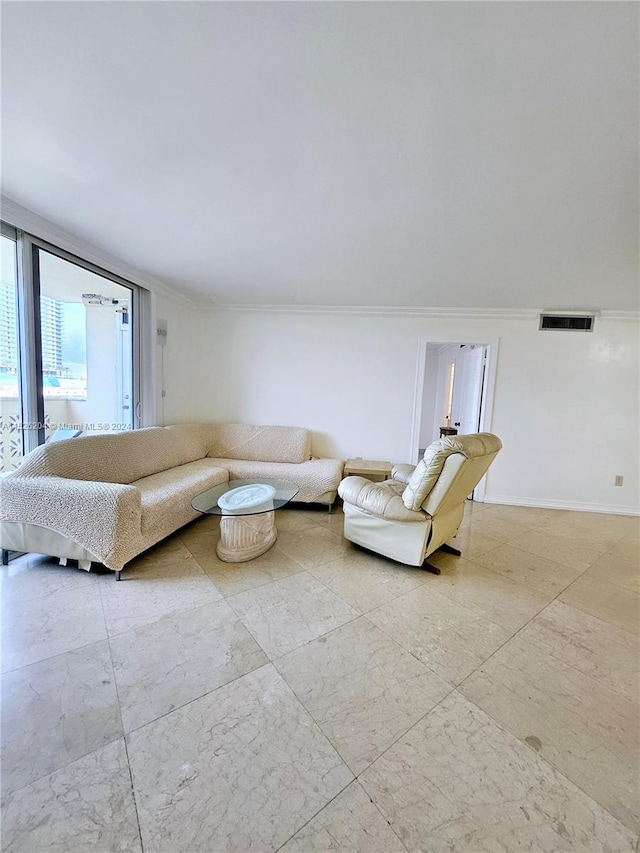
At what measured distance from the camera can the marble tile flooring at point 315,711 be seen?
2.96ft

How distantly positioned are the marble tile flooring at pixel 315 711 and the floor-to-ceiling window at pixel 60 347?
3.63 ft

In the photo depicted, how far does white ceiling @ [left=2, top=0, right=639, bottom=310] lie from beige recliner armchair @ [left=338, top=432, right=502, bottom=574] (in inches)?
55.0

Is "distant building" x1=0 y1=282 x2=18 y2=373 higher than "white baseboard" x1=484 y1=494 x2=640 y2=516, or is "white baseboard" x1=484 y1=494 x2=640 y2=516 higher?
"distant building" x1=0 y1=282 x2=18 y2=373

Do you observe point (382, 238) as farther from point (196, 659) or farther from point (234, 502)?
point (196, 659)

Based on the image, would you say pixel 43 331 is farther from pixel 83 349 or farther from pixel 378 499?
pixel 378 499

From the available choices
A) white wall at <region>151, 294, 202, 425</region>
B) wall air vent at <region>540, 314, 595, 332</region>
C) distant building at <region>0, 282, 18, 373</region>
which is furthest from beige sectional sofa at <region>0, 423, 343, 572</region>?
wall air vent at <region>540, 314, 595, 332</region>

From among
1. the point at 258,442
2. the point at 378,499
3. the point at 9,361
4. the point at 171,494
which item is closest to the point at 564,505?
the point at 378,499

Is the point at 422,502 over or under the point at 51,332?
under

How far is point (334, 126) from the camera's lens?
1290 mm

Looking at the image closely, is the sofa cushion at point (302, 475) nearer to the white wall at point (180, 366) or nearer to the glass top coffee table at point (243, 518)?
the glass top coffee table at point (243, 518)

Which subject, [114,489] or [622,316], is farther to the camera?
[622,316]

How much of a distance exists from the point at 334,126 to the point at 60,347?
265 centimetres

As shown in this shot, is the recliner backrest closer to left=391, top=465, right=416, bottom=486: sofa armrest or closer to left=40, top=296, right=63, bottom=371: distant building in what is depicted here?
left=391, top=465, right=416, bottom=486: sofa armrest

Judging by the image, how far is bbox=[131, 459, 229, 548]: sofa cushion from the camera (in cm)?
223
